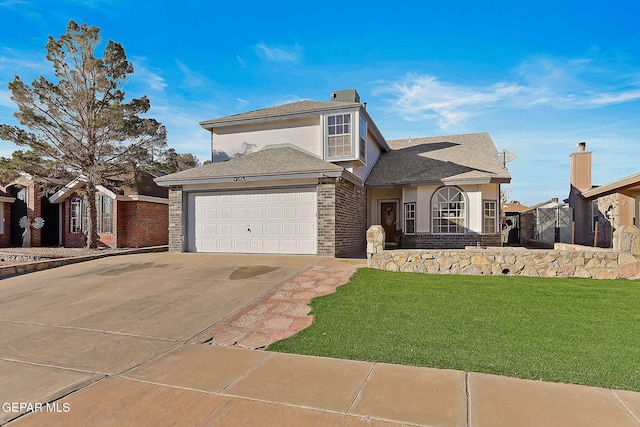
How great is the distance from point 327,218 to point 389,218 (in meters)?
6.06

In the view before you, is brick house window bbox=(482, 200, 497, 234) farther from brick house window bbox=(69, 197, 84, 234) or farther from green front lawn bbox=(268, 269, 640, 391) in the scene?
brick house window bbox=(69, 197, 84, 234)

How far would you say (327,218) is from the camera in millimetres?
11219

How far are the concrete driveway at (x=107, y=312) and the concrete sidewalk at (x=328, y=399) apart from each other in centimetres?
60

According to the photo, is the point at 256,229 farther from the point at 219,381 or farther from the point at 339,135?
the point at 219,381

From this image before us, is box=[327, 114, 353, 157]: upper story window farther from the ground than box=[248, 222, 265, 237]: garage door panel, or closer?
farther from the ground

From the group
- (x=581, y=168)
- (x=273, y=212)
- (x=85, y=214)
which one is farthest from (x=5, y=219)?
(x=581, y=168)

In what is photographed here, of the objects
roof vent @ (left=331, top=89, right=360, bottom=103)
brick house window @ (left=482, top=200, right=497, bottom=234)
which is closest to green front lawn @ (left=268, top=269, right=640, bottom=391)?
brick house window @ (left=482, top=200, right=497, bottom=234)

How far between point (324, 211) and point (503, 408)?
8.46 meters

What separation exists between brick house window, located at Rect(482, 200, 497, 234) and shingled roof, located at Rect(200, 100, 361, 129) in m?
6.70

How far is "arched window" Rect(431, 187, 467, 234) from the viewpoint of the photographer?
46.6 feet

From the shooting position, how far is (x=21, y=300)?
7.33m

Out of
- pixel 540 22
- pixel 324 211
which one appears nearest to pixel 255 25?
pixel 324 211

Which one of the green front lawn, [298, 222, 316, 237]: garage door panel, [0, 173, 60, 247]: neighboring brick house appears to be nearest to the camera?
the green front lawn

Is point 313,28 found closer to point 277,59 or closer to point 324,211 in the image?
point 277,59
